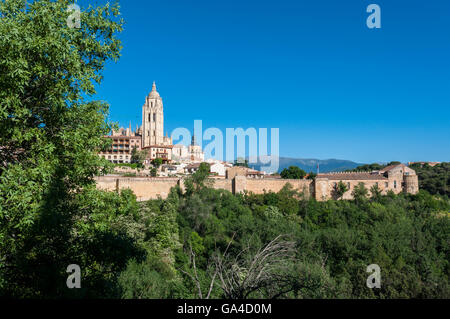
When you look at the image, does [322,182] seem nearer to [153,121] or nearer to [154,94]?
[153,121]

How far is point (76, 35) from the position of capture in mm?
5941

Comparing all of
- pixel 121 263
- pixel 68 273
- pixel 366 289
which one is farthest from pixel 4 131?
pixel 366 289

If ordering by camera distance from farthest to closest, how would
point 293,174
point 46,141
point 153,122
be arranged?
point 153,122
point 293,174
point 46,141

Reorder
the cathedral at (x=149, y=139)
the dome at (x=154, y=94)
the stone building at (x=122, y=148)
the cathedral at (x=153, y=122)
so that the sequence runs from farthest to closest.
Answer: the dome at (x=154, y=94)
the cathedral at (x=153, y=122)
the cathedral at (x=149, y=139)
the stone building at (x=122, y=148)

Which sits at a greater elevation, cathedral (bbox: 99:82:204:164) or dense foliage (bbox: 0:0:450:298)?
cathedral (bbox: 99:82:204:164)

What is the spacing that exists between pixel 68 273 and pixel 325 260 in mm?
19177

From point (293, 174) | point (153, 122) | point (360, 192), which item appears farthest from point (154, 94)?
point (360, 192)

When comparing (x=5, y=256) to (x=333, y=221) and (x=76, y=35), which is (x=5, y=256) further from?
(x=333, y=221)

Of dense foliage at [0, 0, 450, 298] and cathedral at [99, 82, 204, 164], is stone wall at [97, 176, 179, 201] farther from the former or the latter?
cathedral at [99, 82, 204, 164]

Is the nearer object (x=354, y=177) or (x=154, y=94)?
(x=354, y=177)

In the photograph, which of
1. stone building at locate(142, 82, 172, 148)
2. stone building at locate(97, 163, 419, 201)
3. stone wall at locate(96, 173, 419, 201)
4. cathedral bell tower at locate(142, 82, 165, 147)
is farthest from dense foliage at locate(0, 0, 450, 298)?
cathedral bell tower at locate(142, 82, 165, 147)

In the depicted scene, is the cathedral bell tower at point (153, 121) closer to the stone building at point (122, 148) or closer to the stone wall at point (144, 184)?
the stone building at point (122, 148)

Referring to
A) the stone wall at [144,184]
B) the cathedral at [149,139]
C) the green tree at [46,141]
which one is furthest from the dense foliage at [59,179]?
the cathedral at [149,139]

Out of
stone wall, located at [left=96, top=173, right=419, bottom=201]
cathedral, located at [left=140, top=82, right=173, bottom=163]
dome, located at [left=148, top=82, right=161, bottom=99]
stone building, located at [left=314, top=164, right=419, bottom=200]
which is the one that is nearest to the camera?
stone wall, located at [left=96, top=173, right=419, bottom=201]
